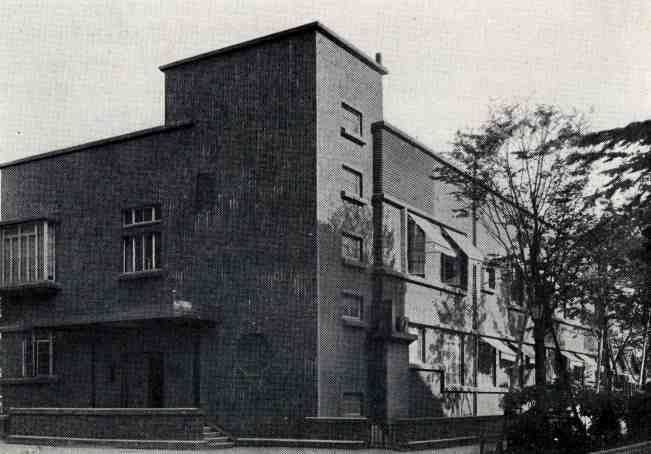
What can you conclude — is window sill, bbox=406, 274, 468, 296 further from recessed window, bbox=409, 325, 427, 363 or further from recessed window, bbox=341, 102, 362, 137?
recessed window, bbox=341, 102, 362, 137

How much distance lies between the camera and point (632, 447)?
15273mm

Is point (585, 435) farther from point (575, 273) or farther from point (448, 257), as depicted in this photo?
point (448, 257)

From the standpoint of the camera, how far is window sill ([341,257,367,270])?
2969cm

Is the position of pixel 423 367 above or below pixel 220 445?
above

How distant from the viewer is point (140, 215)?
32438mm

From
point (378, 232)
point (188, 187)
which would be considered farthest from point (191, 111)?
point (378, 232)

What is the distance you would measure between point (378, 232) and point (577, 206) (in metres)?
7.42

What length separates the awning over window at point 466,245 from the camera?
120ft

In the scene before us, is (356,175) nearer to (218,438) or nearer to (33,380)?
(218,438)

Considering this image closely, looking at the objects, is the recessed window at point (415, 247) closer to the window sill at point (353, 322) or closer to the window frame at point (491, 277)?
the window sill at point (353, 322)

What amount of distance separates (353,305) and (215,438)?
6644 mm

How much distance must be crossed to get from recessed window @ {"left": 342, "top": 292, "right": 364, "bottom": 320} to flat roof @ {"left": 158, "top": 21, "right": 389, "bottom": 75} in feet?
28.7

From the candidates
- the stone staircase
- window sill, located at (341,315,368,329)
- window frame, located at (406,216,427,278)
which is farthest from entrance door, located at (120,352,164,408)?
window frame, located at (406,216,427,278)

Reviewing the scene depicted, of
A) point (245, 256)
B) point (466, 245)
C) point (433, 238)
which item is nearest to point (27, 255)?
point (245, 256)
